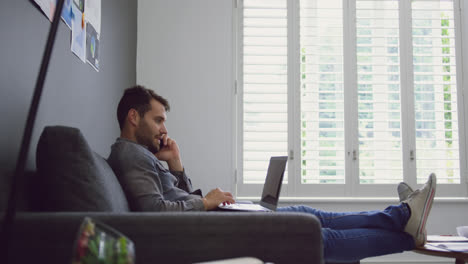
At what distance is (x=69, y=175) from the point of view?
132cm

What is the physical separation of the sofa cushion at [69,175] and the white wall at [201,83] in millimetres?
2172

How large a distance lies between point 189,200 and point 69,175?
58 cm


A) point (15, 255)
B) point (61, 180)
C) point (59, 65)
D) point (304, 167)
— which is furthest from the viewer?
point (304, 167)

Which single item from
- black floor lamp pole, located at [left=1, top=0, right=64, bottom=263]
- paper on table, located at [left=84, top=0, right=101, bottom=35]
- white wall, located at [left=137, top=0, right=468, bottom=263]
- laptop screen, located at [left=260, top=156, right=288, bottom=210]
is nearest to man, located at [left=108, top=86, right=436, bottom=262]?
laptop screen, located at [left=260, top=156, right=288, bottom=210]

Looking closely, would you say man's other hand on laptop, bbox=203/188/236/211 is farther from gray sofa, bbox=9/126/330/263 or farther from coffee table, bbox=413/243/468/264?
coffee table, bbox=413/243/468/264

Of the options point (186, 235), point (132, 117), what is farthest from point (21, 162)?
point (132, 117)

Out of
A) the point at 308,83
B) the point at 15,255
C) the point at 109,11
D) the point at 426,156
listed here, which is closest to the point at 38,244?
the point at 15,255

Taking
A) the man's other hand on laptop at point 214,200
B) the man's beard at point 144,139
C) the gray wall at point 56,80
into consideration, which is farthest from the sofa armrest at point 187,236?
the man's beard at point 144,139

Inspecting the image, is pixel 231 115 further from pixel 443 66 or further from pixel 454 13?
pixel 454 13

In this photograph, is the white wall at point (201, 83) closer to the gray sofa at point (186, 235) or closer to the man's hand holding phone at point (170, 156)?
the man's hand holding phone at point (170, 156)

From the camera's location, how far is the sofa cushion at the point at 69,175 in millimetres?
1310

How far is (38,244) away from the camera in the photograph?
1095 millimetres

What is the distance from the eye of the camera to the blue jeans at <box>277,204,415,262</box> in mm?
1889

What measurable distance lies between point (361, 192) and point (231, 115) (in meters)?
1.16
